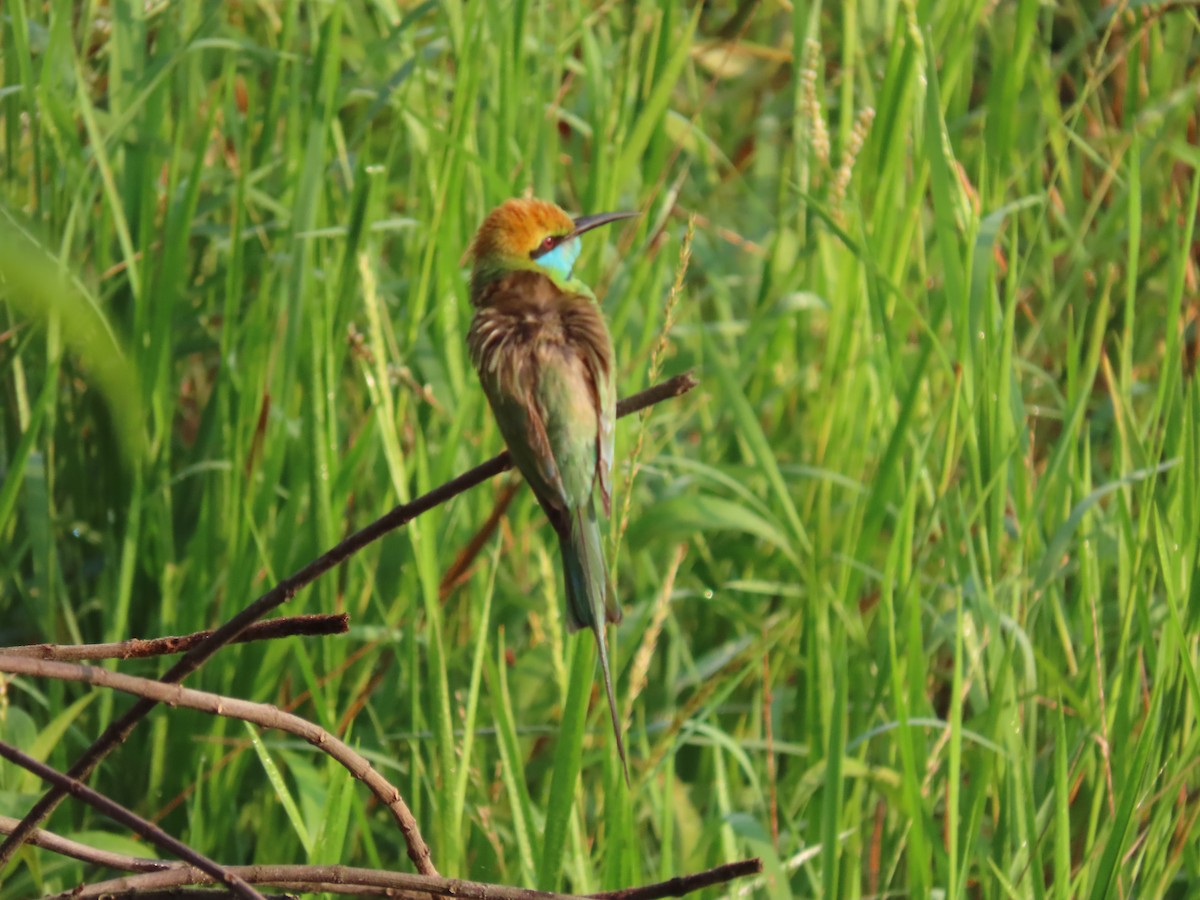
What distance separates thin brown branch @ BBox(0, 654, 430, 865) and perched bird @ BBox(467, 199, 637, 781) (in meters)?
0.57

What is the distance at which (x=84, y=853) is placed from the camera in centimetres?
87

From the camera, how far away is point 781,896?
160 centimetres

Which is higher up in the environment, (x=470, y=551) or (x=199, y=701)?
(x=199, y=701)

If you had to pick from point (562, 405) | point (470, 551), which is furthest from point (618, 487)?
point (562, 405)

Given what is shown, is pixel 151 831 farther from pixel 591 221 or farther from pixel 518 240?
pixel 591 221

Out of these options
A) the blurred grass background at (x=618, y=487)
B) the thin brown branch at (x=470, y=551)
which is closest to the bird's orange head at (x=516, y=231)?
the blurred grass background at (x=618, y=487)

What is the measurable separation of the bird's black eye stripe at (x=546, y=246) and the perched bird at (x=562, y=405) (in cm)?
17

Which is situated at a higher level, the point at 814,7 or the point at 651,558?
the point at 814,7

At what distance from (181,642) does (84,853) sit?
5.5 inches

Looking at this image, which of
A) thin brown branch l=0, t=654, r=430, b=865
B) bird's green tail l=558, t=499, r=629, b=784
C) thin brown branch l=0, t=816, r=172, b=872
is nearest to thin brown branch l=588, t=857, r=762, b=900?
thin brown branch l=0, t=654, r=430, b=865

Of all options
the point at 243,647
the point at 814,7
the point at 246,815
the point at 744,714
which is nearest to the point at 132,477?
the point at 243,647

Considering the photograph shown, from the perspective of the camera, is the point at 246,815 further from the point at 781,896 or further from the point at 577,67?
the point at 577,67

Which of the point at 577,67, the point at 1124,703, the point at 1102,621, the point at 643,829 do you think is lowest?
the point at 643,829

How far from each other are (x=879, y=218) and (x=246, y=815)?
1.21 metres
